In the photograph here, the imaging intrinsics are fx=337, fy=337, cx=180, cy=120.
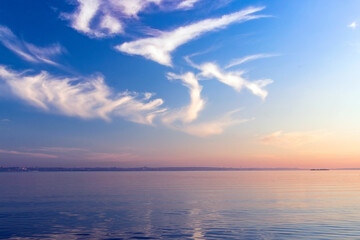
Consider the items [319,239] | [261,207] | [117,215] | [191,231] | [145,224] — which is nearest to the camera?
[319,239]

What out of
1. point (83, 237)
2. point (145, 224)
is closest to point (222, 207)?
point (145, 224)

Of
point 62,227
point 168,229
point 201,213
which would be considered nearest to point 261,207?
point 201,213

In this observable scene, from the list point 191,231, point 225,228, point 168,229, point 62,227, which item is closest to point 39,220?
point 62,227

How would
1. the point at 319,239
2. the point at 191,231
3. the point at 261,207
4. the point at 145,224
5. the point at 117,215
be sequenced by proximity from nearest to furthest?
1. the point at 319,239
2. the point at 191,231
3. the point at 145,224
4. the point at 117,215
5. the point at 261,207

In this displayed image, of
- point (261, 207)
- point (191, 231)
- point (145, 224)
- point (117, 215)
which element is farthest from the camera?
point (261, 207)

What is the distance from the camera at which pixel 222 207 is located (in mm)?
58188

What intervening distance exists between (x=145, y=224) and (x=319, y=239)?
1985cm

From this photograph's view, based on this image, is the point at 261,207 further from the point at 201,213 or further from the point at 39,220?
the point at 39,220

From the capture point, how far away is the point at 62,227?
3975 centimetres

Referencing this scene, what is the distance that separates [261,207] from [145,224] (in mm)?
24566

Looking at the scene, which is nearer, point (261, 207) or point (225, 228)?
point (225, 228)

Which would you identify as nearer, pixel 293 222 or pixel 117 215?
pixel 293 222

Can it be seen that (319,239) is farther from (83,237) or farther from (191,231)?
(83,237)

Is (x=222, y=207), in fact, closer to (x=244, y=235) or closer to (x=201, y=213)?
(x=201, y=213)
